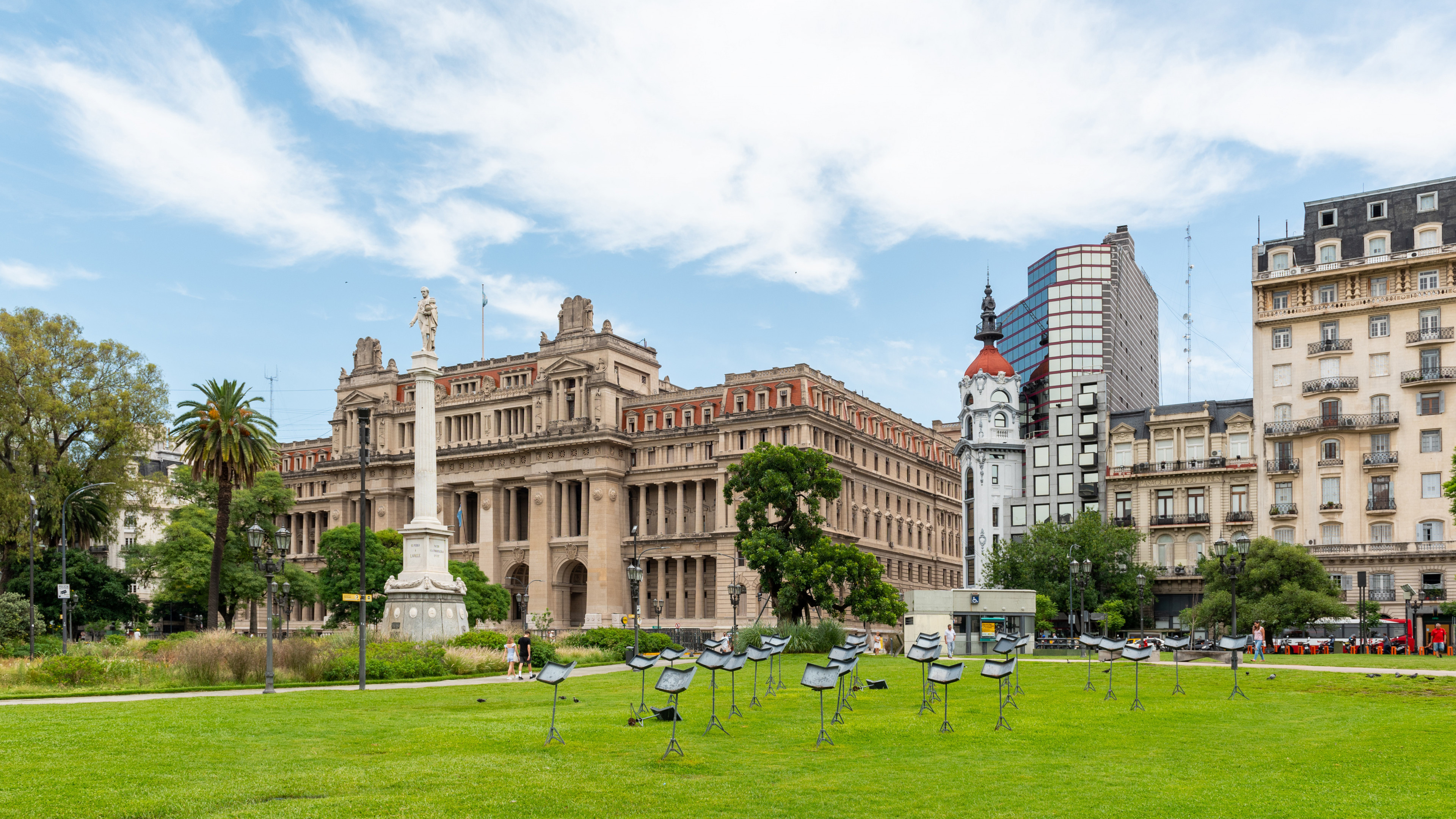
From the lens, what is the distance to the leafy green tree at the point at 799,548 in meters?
65.8

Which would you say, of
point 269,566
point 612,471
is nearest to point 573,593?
point 612,471

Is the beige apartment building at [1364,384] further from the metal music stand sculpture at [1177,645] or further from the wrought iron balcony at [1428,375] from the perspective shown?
the metal music stand sculpture at [1177,645]

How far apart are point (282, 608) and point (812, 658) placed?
68.2 metres

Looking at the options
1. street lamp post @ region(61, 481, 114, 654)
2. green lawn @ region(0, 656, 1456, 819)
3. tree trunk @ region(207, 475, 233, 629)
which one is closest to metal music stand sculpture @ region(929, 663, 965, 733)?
green lawn @ region(0, 656, 1456, 819)

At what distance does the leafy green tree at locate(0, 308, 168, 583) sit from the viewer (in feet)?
212

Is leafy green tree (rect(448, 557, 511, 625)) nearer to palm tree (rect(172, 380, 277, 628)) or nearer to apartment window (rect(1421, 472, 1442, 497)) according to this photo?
palm tree (rect(172, 380, 277, 628))

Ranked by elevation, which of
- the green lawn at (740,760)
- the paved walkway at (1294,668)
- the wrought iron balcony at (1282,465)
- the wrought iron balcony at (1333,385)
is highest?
the wrought iron balcony at (1333,385)

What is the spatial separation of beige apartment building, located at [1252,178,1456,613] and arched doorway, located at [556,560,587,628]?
55.6 meters

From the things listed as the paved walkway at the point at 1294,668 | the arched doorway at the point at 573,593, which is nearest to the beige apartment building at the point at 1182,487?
the paved walkway at the point at 1294,668

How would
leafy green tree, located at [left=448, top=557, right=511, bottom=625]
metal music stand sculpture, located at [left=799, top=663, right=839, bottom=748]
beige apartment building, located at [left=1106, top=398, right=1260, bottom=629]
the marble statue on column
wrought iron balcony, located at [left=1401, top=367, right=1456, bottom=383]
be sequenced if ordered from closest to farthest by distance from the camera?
metal music stand sculpture, located at [left=799, top=663, right=839, bottom=748] → the marble statue on column → wrought iron balcony, located at [left=1401, top=367, right=1456, bottom=383] → beige apartment building, located at [left=1106, top=398, right=1260, bottom=629] → leafy green tree, located at [left=448, top=557, right=511, bottom=625]

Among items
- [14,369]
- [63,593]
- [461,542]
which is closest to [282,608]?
[461,542]

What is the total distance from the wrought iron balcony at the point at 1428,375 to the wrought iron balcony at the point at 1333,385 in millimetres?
2646

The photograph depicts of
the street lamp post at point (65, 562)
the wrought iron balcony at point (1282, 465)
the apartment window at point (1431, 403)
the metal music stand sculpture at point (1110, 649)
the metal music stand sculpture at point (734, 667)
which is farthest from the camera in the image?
the wrought iron balcony at point (1282, 465)

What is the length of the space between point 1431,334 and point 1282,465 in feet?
38.9
